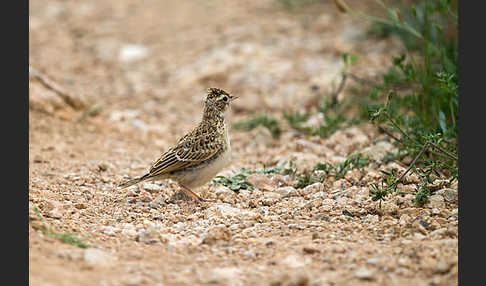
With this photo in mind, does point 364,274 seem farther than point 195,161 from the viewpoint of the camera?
No

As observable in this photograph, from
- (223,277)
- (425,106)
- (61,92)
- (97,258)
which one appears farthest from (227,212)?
(61,92)

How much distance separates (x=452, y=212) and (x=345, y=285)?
1.55 metres

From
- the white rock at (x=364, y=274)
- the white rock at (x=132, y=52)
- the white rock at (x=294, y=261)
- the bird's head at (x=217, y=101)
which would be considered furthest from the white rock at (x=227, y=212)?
the white rock at (x=132, y=52)

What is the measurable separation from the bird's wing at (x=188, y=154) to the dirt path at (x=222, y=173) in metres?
0.32

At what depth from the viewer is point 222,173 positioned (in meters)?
7.02

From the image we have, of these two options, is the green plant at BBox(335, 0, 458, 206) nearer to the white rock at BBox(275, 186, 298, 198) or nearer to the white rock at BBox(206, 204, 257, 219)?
the white rock at BBox(275, 186, 298, 198)

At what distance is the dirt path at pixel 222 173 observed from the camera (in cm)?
431

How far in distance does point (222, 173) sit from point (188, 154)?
0.96 m

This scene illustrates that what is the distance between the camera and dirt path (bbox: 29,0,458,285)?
431 cm

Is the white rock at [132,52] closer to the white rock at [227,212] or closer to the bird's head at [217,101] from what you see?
the bird's head at [217,101]

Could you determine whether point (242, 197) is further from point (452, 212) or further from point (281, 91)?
point (281, 91)

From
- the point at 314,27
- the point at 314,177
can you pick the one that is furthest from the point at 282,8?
the point at 314,177

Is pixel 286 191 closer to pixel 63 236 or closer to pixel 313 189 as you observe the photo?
pixel 313 189

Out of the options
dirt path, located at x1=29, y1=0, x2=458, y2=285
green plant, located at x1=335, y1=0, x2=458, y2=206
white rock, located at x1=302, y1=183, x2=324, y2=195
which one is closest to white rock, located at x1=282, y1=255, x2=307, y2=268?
dirt path, located at x1=29, y1=0, x2=458, y2=285
